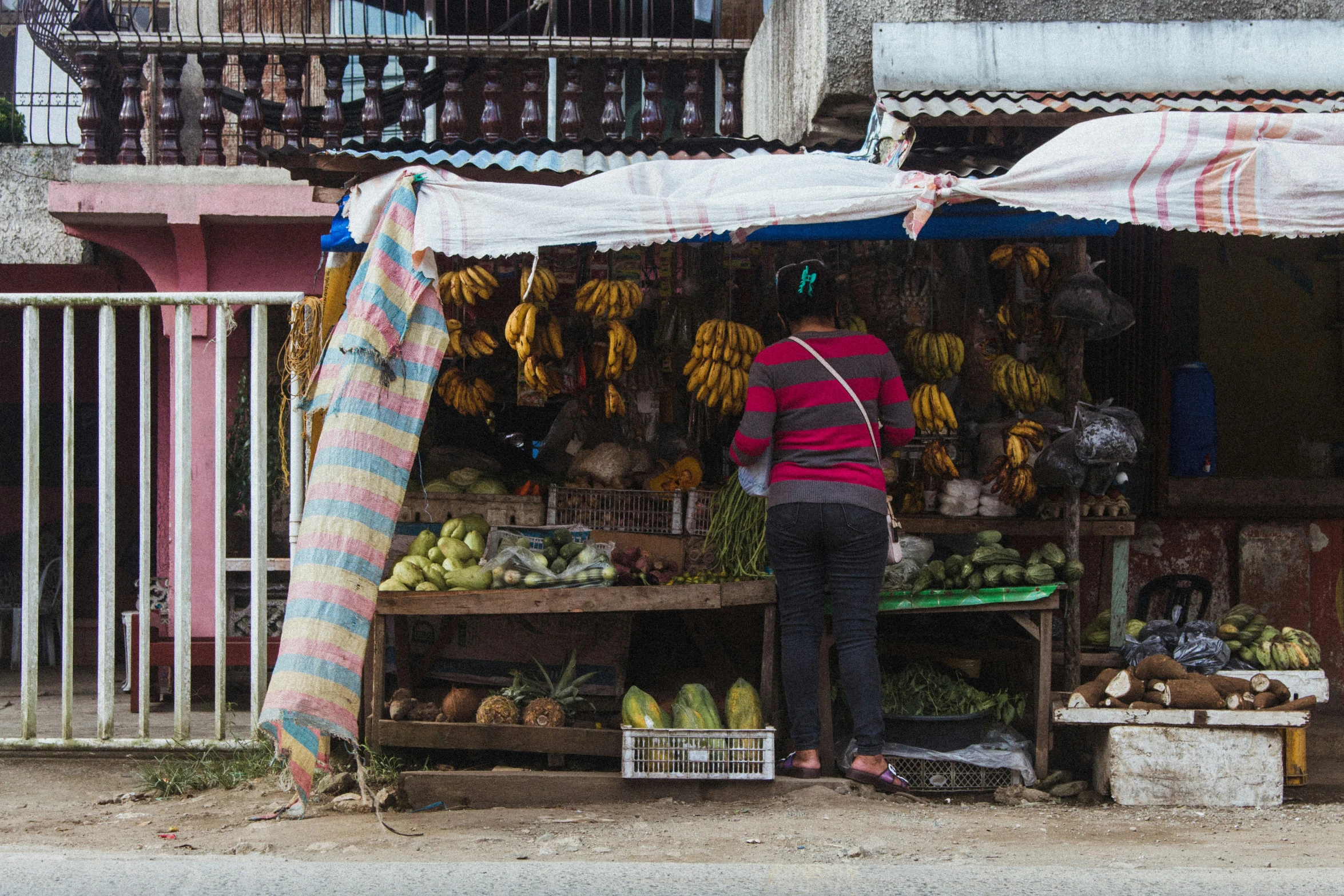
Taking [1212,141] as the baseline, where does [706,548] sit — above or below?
below

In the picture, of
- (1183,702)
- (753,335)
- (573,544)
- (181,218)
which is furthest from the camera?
(181,218)

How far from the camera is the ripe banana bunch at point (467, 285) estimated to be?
17.7 ft

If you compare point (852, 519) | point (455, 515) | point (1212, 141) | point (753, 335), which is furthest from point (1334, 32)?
point (455, 515)

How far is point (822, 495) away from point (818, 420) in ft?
0.98

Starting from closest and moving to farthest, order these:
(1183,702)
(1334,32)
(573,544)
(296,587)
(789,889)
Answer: (789,889) → (296,587) → (1183,702) → (573,544) → (1334,32)

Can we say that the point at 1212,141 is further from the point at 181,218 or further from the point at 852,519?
the point at 181,218

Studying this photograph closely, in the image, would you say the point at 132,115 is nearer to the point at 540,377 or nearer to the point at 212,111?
the point at 212,111

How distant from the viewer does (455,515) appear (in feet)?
18.9

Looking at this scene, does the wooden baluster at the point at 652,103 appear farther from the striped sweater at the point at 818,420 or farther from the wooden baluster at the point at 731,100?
the striped sweater at the point at 818,420

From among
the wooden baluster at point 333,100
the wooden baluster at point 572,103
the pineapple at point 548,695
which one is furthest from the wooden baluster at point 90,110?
the pineapple at point 548,695

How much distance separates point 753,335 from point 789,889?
2824 mm

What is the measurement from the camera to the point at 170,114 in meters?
7.45

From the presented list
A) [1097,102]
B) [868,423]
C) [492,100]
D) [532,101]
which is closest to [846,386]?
[868,423]

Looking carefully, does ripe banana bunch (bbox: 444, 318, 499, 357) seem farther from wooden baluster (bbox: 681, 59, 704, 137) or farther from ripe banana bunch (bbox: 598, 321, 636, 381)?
wooden baluster (bbox: 681, 59, 704, 137)
